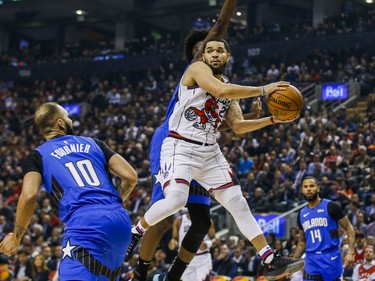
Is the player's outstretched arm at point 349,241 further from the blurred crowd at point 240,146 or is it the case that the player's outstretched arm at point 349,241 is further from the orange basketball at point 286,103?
the orange basketball at point 286,103

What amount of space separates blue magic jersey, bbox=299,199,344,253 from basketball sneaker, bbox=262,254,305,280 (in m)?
4.32

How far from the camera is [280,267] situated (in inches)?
253

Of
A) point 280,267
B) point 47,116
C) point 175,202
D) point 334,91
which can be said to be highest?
point 334,91

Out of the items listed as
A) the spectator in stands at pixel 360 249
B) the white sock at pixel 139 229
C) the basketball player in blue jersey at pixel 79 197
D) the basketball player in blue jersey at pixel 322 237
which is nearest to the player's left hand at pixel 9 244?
the basketball player in blue jersey at pixel 79 197

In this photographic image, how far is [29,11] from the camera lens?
43719 mm

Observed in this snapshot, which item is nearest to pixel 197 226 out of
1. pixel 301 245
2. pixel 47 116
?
pixel 47 116

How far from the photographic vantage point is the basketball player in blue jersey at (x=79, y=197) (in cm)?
527

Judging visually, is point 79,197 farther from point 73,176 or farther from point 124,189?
point 124,189

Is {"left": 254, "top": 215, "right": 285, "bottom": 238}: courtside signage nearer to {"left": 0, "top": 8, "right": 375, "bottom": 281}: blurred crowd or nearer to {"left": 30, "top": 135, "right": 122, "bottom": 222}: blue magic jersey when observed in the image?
{"left": 0, "top": 8, "right": 375, "bottom": 281}: blurred crowd

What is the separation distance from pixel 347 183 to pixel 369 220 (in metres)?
2.02

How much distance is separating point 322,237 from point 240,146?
1266 centimetres

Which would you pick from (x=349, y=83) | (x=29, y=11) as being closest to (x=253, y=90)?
(x=349, y=83)

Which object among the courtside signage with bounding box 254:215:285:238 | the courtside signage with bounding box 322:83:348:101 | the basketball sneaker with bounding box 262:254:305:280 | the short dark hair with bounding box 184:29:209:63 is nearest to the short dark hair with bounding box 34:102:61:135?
the basketball sneaker with bounding box 262:254:305:280

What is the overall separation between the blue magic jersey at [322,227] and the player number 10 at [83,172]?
19.5ft
